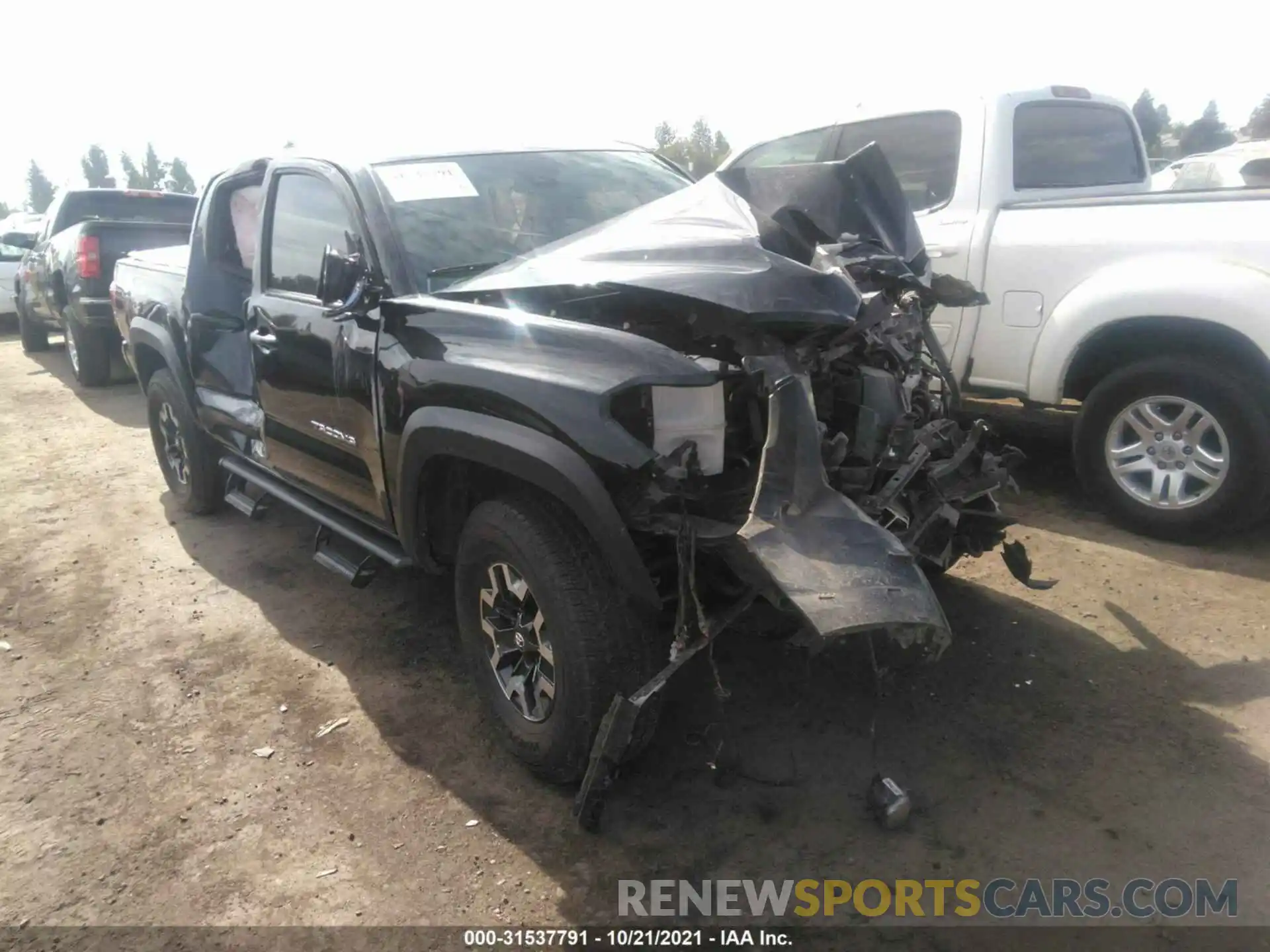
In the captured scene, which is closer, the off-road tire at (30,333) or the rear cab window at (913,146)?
the rear cab window at (913,146)

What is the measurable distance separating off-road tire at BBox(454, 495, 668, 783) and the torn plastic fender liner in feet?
1.50

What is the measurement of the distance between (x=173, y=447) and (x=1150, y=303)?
560 centimetres

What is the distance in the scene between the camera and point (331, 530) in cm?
392

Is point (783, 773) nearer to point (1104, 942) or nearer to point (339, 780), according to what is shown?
point (1104, 942)

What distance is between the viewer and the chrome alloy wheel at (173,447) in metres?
5.55

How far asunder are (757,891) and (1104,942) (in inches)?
33.9

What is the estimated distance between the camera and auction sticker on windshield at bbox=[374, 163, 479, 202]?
135 inches

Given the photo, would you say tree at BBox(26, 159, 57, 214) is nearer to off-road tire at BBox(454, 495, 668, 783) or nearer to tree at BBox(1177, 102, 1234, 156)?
tree at BBox(1177, 102, 1234, 156)

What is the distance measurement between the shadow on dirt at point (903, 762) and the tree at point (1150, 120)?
28.1 m

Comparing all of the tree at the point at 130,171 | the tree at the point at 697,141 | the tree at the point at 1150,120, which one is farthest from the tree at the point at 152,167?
the tree at the point at 1150,120

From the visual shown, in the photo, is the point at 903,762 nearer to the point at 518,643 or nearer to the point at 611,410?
the point at 518,643

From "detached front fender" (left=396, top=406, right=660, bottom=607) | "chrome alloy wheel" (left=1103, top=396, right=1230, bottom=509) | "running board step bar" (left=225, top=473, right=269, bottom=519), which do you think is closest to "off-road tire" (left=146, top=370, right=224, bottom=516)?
"running board step bar" (left=225, top=473, right=269, bottom=519)

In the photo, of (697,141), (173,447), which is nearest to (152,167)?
(697,141)

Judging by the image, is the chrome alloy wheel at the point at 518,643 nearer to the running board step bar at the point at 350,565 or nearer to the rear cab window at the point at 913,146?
the running board step bar at the point at 350,565
